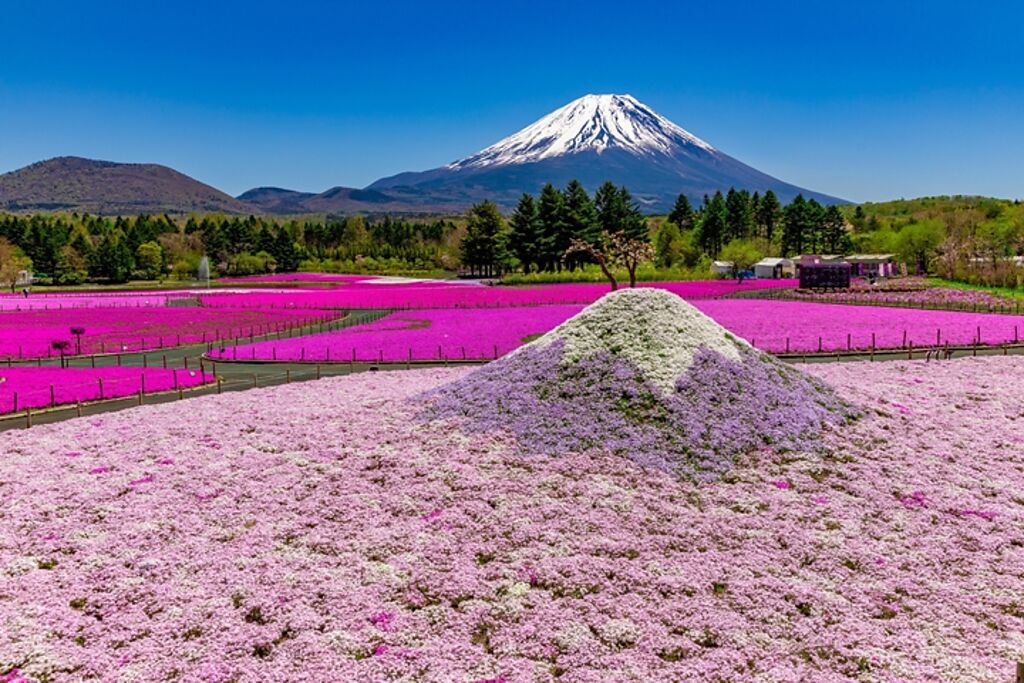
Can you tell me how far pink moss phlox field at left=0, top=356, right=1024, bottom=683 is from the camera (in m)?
12.3

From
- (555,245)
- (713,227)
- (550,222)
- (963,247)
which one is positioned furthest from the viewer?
(713,227)

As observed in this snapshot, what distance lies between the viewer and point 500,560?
15.8 metres

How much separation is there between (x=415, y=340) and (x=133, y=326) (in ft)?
108

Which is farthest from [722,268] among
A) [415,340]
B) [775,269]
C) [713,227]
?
[415,340]

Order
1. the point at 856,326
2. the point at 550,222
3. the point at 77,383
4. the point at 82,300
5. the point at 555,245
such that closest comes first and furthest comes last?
the point at 77,383 < the point at 856,326 < the point at 82,300 < the point at 550,222 < the point at 555,245

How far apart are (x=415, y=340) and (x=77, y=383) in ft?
77.5

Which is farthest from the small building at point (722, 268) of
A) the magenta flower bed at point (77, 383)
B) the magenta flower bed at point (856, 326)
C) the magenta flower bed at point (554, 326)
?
the magenta flower bed at point (77, 383)

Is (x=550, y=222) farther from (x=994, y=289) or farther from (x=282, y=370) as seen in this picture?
(x=282, y=370)

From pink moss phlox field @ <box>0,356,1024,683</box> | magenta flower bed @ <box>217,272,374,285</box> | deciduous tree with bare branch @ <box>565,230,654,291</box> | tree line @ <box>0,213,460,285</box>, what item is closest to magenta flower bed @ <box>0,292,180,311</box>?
tree line @ <box>0,213,460,285</box>

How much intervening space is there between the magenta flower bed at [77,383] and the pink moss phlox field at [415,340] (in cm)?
980

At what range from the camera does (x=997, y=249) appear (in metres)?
121

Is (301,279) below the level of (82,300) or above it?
above

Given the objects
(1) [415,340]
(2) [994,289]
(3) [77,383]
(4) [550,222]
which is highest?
(4) [550,222]

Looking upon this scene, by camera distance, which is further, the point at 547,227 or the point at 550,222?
the point at 550,222
